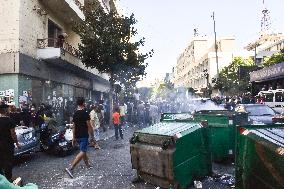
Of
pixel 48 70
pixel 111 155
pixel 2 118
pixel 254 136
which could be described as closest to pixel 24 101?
pixel 48 70

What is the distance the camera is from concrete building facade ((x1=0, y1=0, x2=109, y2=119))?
1534cm

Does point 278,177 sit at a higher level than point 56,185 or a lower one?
→ higher

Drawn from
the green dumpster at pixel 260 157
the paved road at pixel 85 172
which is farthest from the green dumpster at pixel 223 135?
the green dumpster at pixel 260 157

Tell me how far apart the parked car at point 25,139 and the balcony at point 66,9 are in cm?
1010

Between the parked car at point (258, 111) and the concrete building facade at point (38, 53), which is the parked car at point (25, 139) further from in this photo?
the parked car at point (258, 111)

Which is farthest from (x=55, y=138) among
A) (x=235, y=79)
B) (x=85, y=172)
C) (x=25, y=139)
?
(x=235, y=79)

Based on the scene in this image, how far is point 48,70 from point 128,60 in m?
5.93

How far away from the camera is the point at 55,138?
11555 mm

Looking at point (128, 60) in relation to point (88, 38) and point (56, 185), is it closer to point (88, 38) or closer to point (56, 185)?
point (88, 38)

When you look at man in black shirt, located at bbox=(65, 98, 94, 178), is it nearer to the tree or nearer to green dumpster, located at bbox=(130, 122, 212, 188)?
green dumpster, located at bbox=(130, 122, 212, 188)

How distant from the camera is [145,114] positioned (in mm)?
Answer: 23203

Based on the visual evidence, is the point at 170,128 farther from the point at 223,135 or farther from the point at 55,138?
the point at 55,138

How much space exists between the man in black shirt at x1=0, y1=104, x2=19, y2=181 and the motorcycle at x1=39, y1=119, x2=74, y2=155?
4.28m

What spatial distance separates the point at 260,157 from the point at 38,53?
50.2 feet
